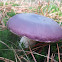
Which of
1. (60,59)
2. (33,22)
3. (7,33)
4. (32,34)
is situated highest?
(33,22)

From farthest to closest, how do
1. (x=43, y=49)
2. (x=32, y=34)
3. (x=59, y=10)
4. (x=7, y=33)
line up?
(x=59, y=10), (x=7, y=33), (x=43, y=49), (x=32, y=34)

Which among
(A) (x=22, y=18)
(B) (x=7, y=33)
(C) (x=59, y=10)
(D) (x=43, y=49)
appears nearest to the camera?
(A) (x=22, y=18)

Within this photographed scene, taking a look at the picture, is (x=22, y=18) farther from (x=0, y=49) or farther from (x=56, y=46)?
(x=56, y=46)

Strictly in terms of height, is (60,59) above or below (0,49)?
below

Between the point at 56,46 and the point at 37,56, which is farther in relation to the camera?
the point at 56,46

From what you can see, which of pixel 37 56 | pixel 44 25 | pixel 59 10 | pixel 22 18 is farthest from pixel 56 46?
pixel 59 10

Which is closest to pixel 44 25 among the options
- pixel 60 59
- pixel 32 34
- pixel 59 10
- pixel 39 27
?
pixel 39 27

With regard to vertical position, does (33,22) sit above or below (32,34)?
above

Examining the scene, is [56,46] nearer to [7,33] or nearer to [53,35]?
[53,35]

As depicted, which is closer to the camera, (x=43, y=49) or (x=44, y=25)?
(x=44, y=25)
